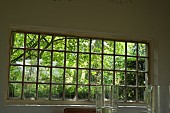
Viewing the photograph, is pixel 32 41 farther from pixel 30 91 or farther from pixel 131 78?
pixel 131 78

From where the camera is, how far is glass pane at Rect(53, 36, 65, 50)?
2.98 meters

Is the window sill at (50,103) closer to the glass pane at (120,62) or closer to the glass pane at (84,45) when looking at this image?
the glass pane at (120,62)

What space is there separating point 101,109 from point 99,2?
6.60ft

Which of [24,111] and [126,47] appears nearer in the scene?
[24,111]

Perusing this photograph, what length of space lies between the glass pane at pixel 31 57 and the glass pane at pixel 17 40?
11 centimetres

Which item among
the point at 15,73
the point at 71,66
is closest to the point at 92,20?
the point at 71,66

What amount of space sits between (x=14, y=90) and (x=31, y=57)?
0.39 m

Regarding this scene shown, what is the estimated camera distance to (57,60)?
2.96 metres

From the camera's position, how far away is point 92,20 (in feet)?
9.75

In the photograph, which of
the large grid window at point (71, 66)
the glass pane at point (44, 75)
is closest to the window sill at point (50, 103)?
the large grid window at point (71, 66)

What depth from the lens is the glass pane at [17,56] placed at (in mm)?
2830

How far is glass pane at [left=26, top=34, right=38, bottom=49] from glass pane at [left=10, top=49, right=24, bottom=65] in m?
0.11
